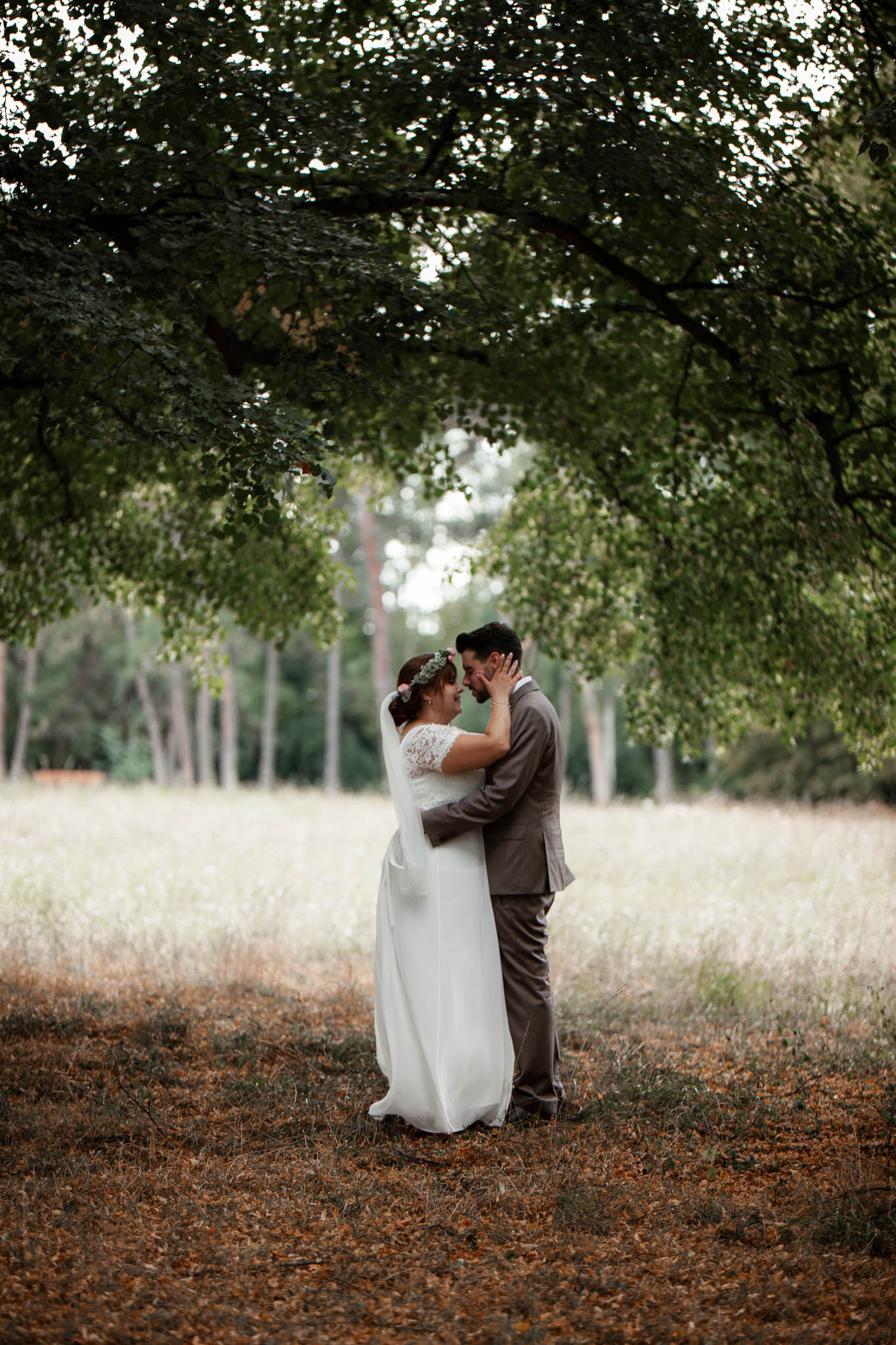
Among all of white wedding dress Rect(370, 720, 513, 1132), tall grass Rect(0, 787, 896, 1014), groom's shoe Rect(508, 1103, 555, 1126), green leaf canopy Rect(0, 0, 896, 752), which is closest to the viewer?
white wedding dress Rect(370, 720, 513, 1132)

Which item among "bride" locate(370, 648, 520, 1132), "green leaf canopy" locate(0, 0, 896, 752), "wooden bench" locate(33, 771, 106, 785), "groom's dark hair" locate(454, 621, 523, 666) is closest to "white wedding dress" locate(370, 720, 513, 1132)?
"bride" locate(370, 648, 520, 1132)

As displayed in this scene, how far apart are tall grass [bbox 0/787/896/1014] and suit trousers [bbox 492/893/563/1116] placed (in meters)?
2.24

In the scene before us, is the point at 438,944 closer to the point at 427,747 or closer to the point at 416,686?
the point at 427,747

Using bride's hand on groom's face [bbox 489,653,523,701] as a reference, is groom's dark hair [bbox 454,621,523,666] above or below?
above

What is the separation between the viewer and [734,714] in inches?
379

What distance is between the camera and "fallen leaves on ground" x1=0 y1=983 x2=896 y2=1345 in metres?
3.77

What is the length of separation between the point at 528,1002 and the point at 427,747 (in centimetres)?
142

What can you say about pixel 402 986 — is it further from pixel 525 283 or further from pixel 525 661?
pixel 525 661

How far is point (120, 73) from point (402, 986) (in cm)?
598

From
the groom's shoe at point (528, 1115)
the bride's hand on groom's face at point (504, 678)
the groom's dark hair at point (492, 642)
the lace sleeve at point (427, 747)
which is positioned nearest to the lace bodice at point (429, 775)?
the lace sleeve at point (427, 747)

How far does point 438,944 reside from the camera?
571 centimetres

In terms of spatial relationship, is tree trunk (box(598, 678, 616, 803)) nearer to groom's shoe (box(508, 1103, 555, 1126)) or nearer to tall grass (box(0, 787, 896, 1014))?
tall grass (box(0, 787, 896, 1014))

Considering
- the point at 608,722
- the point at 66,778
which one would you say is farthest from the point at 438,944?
the point at 608,722

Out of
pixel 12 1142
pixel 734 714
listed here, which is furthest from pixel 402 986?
pixel 734 714
